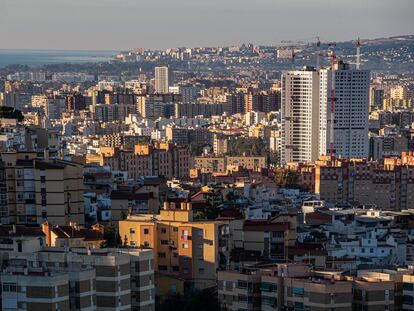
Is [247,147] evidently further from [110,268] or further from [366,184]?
[110,268]

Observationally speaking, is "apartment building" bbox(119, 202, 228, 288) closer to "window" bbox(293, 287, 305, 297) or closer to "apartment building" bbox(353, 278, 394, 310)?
"window" bbox(293, 287, 305, 297)

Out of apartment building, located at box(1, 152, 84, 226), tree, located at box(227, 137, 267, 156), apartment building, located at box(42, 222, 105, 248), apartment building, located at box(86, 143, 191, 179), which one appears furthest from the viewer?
tree, located at box(227, 137, 267, 156)

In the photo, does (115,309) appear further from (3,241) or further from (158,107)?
(158,107)

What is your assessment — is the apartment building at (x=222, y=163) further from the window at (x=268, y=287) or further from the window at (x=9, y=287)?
the window at (x=9, y=287)

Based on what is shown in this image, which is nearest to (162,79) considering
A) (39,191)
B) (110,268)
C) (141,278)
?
(39,191)

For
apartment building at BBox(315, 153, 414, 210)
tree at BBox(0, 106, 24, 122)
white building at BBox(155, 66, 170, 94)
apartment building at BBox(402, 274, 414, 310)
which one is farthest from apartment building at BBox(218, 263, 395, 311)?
white building at BBox(155, 66, 170, 94)

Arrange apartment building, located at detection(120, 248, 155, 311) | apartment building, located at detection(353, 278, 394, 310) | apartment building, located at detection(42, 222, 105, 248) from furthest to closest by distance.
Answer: apartment building, located at detection(42, 222, 105, 248) < apartment building, located at detection(353, 278, 394, 310) < apartment building, located at detection(120, 248, 155, 311)
